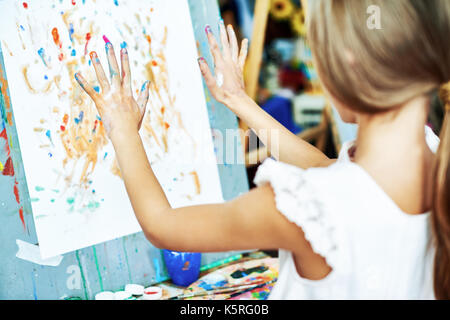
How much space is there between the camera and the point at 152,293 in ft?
3.81

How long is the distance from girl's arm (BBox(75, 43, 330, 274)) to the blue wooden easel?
1.16 feet

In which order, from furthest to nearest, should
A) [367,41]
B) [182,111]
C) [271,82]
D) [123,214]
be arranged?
[271,82] → [182,111] → [123,214] → [367,41]

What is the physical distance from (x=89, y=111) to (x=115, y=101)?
0.29 meters

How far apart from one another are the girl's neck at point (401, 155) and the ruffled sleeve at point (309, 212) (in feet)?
0.33

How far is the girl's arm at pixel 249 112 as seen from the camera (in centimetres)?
95

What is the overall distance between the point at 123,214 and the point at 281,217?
2.05 ft

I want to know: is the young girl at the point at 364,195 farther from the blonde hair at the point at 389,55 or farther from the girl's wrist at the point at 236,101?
the girl's wrist at the point at 236,101

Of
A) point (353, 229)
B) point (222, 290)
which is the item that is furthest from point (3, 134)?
point (353, 229)

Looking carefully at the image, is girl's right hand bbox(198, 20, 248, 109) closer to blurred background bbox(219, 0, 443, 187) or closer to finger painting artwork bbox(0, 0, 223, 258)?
finger painting artwork bbox(0, 0, 223, 258)

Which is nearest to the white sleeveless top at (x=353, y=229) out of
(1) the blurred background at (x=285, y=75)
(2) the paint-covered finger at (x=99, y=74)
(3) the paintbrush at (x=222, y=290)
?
(2) the paint-covered finger at (x=99, y=74)

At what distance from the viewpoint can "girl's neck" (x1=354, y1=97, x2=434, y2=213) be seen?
2.08ft

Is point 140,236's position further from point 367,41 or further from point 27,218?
point 367,41

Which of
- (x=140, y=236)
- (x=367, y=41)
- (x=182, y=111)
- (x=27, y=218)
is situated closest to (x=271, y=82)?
(x=182, y=111)

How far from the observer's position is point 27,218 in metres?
1.01
